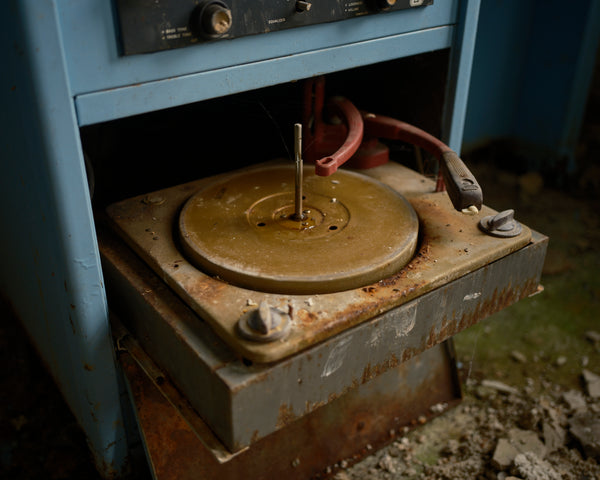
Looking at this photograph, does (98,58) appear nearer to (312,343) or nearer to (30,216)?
(30,216)

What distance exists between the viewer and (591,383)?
157cm

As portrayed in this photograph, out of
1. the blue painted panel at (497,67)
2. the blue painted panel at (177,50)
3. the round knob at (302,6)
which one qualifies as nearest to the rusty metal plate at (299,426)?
the blue painted panel at (177,50)

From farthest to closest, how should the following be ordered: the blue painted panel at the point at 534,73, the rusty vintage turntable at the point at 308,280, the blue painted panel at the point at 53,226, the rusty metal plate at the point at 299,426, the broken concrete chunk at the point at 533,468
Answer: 1. the blue painted panel at the point at 534,73
2. the broken concrete chunk at the point at 533,468
3. the rusty metal plate at the point at 299,426
4. the rusty vintage turntable at the point at 308,280
5. the blue painted panel at the point at 53,226

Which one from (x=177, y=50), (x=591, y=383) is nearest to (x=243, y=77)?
(x=177, y=50)

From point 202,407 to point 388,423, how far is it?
61 centimetres

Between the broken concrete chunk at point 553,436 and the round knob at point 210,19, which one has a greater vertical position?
the round knob at point 210,19

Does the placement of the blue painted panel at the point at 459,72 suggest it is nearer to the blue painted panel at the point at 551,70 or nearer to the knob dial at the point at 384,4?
the knob dial at the point at 384,4

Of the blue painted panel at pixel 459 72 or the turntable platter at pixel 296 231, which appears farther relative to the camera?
the blue painted panel at pixel 459 72

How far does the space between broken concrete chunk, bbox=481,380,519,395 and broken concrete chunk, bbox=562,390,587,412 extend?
4.7 inches

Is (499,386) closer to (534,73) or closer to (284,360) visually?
(284,360)

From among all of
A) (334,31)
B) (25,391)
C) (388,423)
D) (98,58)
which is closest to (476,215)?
(334,31)

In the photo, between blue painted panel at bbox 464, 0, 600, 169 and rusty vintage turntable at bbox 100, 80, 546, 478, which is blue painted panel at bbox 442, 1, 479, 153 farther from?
blue painted panel at bbox 464, 0, 600, 169

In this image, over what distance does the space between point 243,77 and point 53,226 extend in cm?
37

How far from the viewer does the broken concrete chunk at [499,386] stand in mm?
1547
